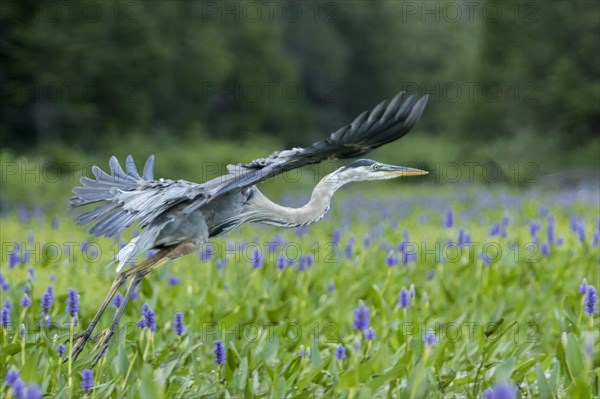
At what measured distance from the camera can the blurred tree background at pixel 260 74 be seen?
18.5m

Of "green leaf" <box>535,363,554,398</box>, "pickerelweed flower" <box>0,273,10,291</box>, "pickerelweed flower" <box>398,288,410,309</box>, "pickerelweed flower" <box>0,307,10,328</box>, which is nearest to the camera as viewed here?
"green leaf" <box>535,363,554,398</box>

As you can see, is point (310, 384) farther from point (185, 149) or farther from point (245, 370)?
point (185, 149)

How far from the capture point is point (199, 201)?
3170 millimetres

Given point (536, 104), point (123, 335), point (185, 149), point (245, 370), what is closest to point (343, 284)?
point (123, 335)

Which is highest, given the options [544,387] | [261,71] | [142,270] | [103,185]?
[261,71]

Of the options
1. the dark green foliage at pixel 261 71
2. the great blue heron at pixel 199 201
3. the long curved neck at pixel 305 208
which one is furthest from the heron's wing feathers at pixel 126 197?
the dark green foliage at pixel 261 71

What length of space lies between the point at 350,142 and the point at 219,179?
1.88 feet

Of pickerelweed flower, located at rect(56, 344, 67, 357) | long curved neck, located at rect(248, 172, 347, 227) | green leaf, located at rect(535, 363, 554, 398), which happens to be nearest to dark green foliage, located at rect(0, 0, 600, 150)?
pickerelweed flower, located at rect(56, 344, 67, 357)

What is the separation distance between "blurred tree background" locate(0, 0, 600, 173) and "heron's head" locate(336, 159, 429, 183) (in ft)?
48.9

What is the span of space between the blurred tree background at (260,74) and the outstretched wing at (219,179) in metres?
14.4

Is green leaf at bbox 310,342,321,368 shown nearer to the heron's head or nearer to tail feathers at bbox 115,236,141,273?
the heron's head

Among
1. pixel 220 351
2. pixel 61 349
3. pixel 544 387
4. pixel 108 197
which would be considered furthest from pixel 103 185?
pixel 544 387

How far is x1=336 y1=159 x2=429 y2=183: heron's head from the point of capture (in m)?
3.38

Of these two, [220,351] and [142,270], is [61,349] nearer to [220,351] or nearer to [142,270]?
[142,270]
